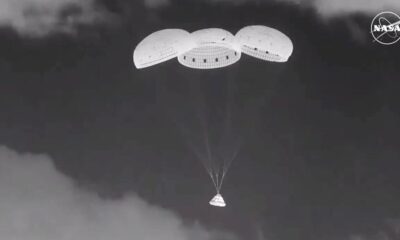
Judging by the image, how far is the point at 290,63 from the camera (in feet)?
78.2

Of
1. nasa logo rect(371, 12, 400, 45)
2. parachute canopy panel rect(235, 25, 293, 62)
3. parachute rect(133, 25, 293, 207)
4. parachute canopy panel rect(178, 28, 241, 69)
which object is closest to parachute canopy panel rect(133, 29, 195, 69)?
parachute rect(133, 25, 293, 207)

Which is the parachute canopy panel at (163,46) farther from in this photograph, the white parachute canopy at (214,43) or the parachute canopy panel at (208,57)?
the parachute canopy panel at (208,57)

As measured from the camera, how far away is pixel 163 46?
18859 mm

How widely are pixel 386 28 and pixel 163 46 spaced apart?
8.82 metres

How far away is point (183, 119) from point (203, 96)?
3.65 ft

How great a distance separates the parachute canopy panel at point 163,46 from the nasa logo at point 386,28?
25.7 ft

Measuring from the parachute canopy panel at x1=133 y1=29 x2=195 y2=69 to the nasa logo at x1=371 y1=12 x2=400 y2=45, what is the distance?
7.82 meters

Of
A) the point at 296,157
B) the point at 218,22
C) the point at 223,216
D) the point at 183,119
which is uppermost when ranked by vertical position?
the point at 218,22

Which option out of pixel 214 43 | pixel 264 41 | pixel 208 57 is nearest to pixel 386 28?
pixel 264 41

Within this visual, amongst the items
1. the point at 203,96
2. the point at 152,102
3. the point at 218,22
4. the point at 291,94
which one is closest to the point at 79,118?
the point at 152,102

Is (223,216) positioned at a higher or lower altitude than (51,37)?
lower

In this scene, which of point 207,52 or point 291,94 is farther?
point 291,94

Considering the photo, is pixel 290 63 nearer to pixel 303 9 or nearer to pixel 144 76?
pixel 303 9

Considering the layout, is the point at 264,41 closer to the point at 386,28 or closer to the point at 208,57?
the point at 208,57
